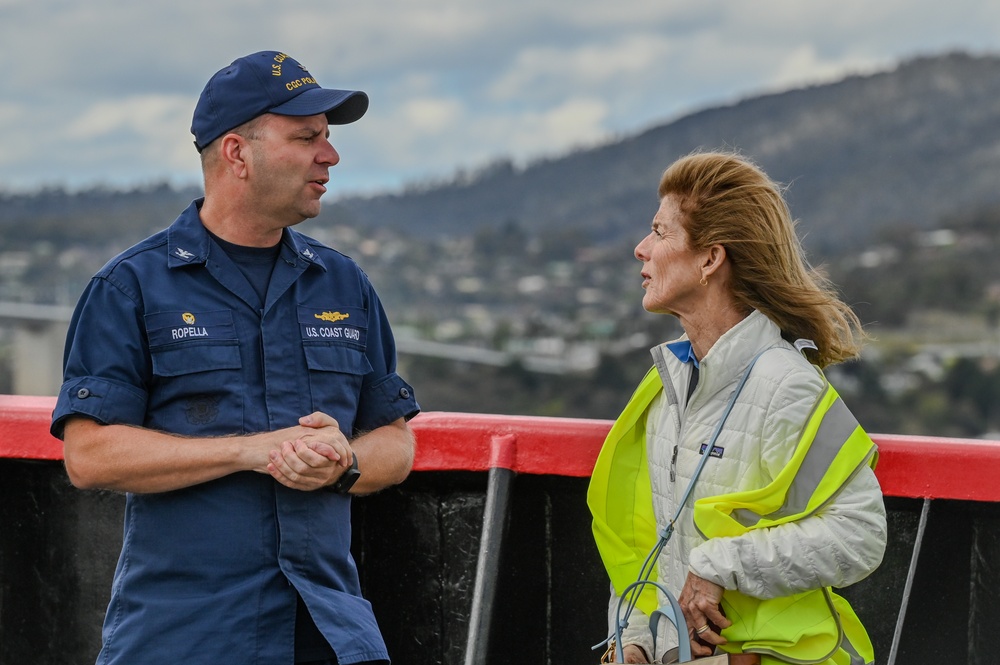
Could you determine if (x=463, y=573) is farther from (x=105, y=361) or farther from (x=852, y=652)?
(x=105, y=361)

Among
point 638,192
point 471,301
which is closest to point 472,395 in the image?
point 471,301

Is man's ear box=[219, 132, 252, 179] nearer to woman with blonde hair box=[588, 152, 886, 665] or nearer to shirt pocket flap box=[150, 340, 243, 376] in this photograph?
shirt pocket flap box=[150, 340, 243, 376]

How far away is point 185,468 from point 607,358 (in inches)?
3373

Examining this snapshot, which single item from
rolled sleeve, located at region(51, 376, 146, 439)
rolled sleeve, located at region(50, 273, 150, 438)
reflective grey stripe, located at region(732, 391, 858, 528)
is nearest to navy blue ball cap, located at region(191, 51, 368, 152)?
rolled sleeve, located at region(50, 273, 150, 438)

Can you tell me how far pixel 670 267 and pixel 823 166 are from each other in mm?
116361

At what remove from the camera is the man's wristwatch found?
2.64 metres

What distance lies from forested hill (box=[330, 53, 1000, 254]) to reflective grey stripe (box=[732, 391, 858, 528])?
100357mm

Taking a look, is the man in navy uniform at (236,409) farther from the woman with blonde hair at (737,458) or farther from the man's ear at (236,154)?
the woman with blonde hair at (737,458)

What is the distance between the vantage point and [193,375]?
2.61 m

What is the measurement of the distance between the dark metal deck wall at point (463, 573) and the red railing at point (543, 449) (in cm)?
13

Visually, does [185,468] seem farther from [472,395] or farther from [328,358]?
[472,395]

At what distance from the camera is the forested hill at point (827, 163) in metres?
108

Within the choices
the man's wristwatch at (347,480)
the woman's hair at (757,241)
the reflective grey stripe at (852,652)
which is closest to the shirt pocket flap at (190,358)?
the man's wristwatch at (347,480)

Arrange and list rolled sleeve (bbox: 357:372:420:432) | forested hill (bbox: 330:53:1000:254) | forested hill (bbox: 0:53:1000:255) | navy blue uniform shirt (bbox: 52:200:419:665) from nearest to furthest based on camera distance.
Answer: navy blue uniform shirt (bbox: 52:200:419:665), rolled sleeve (bbox: 357:372:420:432), forested hill (bbox: 0:53:1000:255), forested hill (bbox: 330:53:1000:254)
